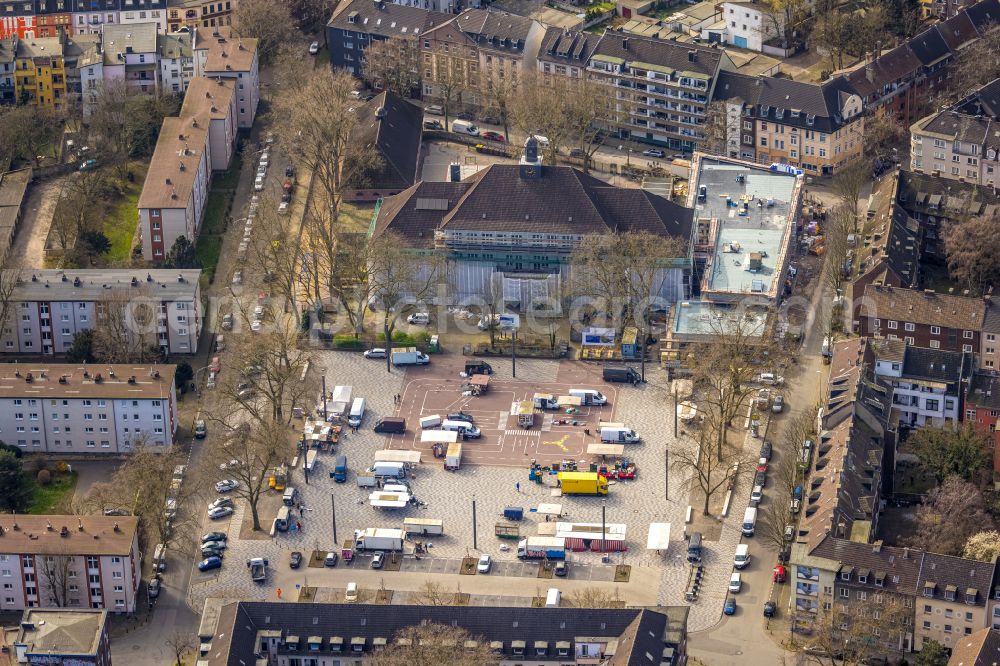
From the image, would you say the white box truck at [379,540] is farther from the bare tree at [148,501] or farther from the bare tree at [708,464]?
the bare tree at [708,464]

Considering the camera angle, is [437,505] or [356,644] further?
[437,505]

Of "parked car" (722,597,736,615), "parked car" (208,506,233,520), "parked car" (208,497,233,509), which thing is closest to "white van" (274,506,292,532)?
"parked car" (208,506,233,520)

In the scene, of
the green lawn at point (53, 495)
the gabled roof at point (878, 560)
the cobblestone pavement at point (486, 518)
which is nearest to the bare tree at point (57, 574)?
the cobblestone pavement at point (486, 518)

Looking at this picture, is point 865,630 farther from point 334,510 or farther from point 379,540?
point 334,510

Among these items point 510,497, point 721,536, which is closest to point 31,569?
point 510,497

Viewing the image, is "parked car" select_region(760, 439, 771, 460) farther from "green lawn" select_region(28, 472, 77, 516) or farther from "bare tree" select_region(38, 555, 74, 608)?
"bare tree" select_region(38, 555, 74, 608)

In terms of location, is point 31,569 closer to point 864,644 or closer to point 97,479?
point 97,479

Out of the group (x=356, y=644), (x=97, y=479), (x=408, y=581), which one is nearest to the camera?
(x=356, y=644)
